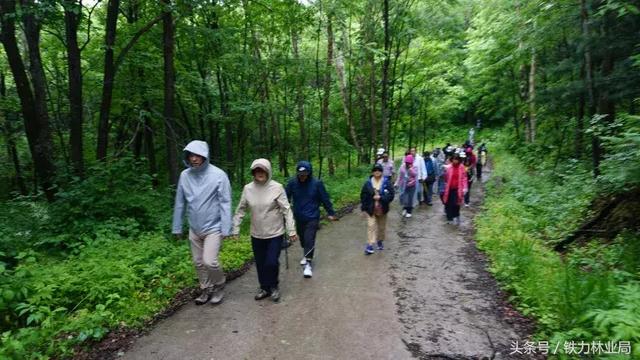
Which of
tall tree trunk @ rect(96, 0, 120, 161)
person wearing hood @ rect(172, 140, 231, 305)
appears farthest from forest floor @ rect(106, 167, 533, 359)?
tall tree trunk @ rect(96, 0, 120, 161)

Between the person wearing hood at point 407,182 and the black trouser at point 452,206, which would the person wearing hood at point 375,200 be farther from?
the person wearing hood at point 407,182

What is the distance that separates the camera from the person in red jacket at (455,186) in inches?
428

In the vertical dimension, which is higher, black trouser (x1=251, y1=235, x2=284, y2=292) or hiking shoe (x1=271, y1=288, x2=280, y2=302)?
black trouser (x1=251, y1=235, x2=284, y2=292)

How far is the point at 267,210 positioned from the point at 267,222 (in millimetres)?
176

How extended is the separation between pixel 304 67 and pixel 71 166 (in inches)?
349

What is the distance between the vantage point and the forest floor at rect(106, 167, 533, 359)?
457 cm

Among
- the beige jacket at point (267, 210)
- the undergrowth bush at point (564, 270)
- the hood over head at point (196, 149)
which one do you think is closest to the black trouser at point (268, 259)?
the beige jacket at point (267, 210)

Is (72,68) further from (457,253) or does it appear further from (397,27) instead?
(397,27)

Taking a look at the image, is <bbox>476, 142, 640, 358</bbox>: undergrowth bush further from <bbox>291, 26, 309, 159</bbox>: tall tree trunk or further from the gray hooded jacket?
<bbox>291, 26, 309, 159</bbox>: tall tree trunk

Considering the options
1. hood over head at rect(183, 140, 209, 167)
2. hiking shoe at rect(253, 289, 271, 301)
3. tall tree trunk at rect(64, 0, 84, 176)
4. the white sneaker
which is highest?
tall tree trunk at rect(64, 0, 84, 176)

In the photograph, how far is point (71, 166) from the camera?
907 centimetres

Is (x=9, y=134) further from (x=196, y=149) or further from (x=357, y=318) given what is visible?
(x=357, y=318)

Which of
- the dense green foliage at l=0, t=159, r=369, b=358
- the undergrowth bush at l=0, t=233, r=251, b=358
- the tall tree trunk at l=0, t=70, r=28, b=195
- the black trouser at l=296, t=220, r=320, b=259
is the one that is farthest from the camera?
the tall tree trunk at l=0, t=70, r=28, b=195

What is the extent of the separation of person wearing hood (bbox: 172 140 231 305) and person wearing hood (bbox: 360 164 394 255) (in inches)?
133
